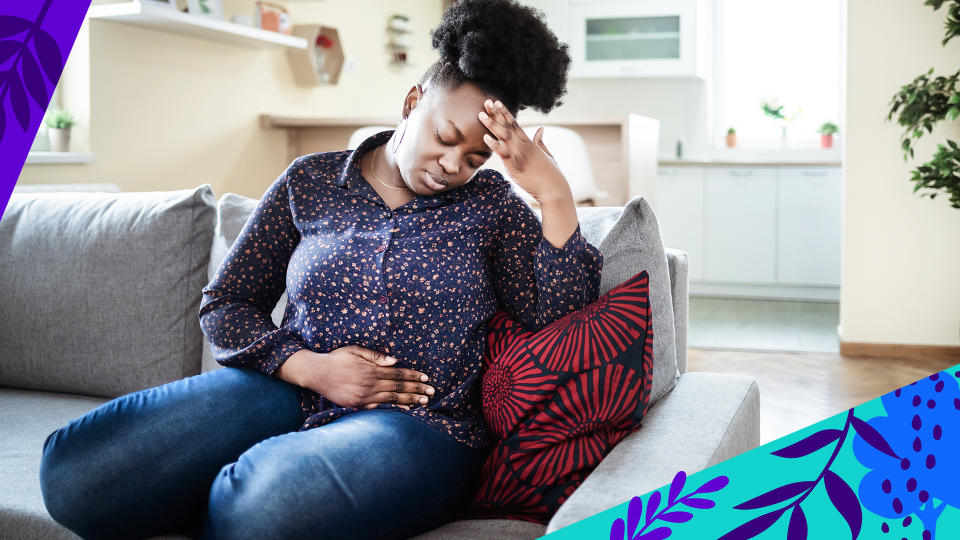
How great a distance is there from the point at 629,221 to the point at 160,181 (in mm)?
2986

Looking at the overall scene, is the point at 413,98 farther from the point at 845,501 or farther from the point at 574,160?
the point at 574,160

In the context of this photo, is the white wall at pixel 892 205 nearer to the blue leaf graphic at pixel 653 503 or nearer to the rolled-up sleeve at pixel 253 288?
the rolled-up sleeve at pixel 253 288

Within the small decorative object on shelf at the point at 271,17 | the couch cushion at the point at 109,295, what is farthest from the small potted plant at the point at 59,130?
the couch cushion at the point at 109,295

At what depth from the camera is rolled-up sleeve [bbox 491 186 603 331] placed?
4.24ft

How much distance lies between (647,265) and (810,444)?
2.39ft

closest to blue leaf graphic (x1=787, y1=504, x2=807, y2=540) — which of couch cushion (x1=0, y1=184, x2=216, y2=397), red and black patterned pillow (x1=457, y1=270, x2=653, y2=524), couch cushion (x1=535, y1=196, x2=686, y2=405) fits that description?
red and black patterned pillow (x1=457, y1=270, x2=653, y2=524)

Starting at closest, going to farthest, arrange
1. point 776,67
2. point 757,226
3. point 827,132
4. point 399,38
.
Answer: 1. point 399,38
2. point 757,226
3. point 827,132
4. point 776,67

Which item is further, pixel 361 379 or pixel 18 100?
pixel 361 379

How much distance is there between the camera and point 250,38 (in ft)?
13.5

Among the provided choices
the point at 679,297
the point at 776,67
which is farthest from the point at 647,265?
the point at 776,67

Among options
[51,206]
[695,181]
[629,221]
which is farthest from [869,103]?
[51,206]

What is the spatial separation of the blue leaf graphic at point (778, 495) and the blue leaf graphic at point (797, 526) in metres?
0.02

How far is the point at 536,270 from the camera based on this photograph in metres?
1.30

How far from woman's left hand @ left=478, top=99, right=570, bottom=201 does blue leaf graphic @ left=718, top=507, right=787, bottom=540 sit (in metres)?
0.66
